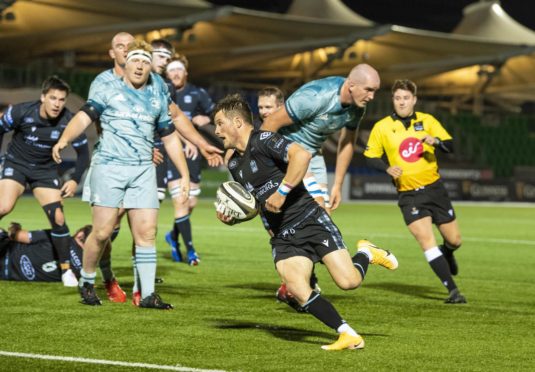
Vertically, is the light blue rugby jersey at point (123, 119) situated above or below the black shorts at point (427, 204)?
above

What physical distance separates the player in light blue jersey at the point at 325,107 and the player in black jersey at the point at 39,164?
2.84 metres

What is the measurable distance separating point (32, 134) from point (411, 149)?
398cm

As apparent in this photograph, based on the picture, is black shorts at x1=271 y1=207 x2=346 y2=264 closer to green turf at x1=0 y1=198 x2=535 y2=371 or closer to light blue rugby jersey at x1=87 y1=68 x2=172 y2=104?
green turf at x1=0 y1=198 x2=535 y2=371

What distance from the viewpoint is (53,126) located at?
426 inches

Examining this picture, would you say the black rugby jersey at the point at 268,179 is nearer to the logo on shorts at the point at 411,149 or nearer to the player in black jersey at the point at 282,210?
the player in black jersey at the point at 282,210

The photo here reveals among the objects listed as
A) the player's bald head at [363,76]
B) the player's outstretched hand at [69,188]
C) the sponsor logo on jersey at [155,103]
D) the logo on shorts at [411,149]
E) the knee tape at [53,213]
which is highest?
the player's bald head at [363,76]

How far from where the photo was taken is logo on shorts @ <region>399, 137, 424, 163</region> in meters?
10.7

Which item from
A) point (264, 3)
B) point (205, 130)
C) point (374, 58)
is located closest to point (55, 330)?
point (205, 130)

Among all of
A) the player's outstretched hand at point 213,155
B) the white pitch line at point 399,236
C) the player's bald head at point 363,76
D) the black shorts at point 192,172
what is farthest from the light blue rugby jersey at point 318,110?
the white pitch line at point 399,236

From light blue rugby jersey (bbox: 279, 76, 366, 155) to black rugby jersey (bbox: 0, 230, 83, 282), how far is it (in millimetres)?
3137

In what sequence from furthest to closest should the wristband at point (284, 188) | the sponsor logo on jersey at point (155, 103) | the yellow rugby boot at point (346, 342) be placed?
the sponsor logo on jersey at point (155, 103)
the wristband at point (284, 188)
the yellow rugby boot at point (346, 342)

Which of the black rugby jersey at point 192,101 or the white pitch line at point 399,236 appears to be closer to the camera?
the black rugby jersey at point 192,101

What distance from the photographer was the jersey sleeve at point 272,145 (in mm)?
7203

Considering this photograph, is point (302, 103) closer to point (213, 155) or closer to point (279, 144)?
point (213, 155)
